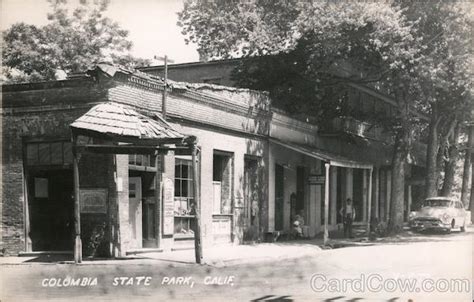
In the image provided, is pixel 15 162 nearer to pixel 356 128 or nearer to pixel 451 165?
pixel 356 128

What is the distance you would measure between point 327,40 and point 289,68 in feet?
13.0

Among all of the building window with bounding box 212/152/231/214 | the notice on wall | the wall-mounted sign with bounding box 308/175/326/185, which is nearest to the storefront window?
the notice on wall

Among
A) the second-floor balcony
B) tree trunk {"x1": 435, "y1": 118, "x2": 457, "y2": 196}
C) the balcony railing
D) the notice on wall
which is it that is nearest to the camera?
the notice on wall

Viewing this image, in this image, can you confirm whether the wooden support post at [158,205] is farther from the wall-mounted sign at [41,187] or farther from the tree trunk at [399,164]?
the tree trunk at [399,164]

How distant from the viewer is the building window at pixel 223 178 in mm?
18500

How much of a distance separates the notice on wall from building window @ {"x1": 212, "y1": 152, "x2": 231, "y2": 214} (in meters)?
3.12

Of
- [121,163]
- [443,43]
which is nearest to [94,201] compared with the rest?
[121,163]

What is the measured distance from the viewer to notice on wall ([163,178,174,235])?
15.2 meters

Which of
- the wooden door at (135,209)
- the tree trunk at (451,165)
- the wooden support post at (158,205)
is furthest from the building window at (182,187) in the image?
the tree trunk at (451,165)

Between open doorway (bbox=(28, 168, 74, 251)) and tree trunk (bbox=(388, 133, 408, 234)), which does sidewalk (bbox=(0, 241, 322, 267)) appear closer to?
open doorway (bbox=(28, 168, 74, 251))

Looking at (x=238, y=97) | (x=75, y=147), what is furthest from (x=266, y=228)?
(x=75, y=147)

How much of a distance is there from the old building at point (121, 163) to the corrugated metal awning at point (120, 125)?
0.02 m

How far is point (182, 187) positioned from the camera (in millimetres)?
16484

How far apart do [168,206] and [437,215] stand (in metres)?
15.1
